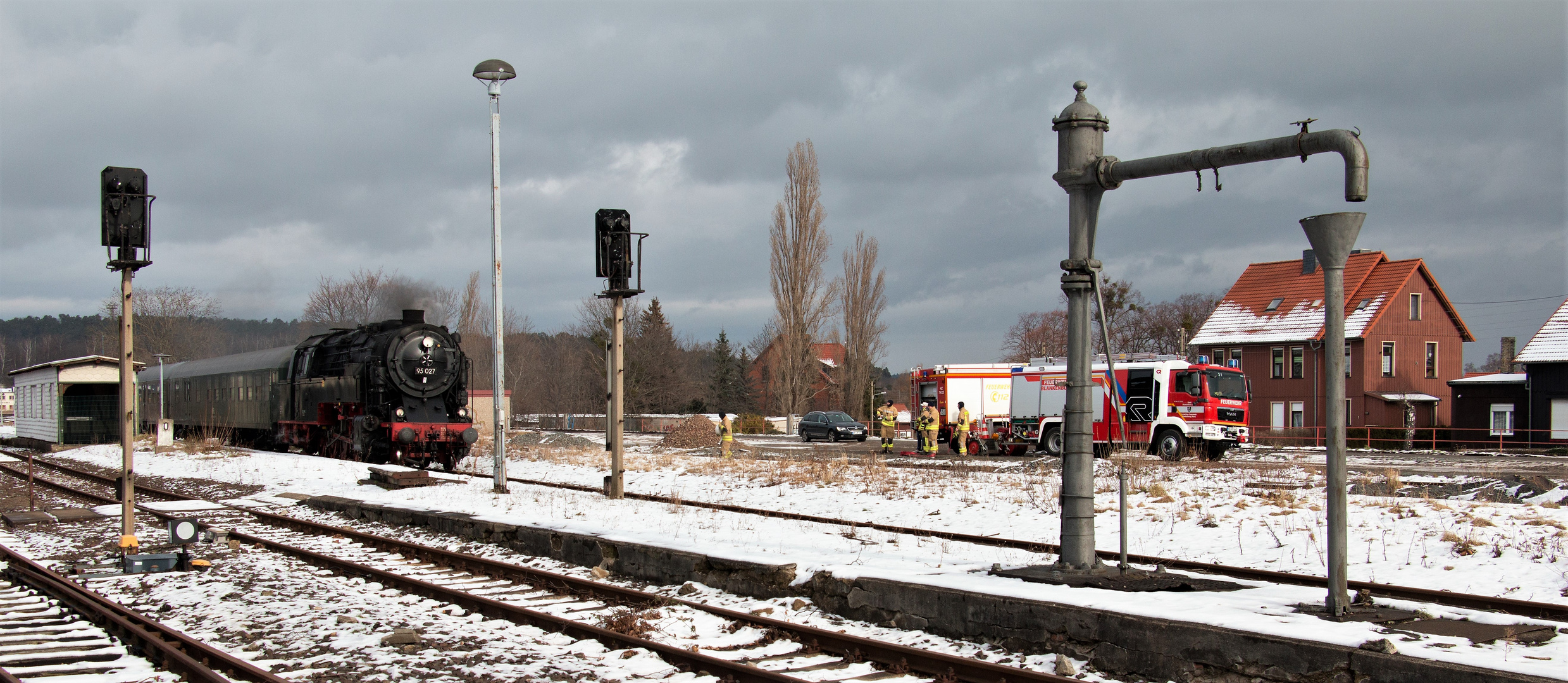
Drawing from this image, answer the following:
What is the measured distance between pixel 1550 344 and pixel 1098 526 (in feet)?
109

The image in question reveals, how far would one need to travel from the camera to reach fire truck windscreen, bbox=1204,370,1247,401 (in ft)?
76.3

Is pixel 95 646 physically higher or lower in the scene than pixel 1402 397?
lower

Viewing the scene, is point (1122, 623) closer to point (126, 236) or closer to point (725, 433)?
point (126, 236)

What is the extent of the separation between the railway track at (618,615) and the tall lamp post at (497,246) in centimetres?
485

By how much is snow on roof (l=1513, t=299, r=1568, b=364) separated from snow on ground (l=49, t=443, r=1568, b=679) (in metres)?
21.9

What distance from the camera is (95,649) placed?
6.99 meters

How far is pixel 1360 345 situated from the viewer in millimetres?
40969

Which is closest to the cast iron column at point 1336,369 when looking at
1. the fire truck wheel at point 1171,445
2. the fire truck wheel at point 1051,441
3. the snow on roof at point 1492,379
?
the fire truck wheel at point 1171,445

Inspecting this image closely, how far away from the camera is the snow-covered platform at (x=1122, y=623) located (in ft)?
17.7

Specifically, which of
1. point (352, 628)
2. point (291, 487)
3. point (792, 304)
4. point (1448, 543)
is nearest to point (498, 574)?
point (352, 628)

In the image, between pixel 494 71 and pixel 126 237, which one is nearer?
pixel 126 237

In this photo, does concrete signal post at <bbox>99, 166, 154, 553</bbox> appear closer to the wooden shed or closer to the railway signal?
the railway signal

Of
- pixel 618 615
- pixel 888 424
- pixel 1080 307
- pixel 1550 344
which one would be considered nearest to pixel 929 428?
pixel 888 424

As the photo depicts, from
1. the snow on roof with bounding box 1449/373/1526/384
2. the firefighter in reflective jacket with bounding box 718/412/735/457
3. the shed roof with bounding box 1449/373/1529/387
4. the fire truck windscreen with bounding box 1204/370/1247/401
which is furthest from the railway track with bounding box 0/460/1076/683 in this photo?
the snow on roof with bounding box 1449/373/1526/384
